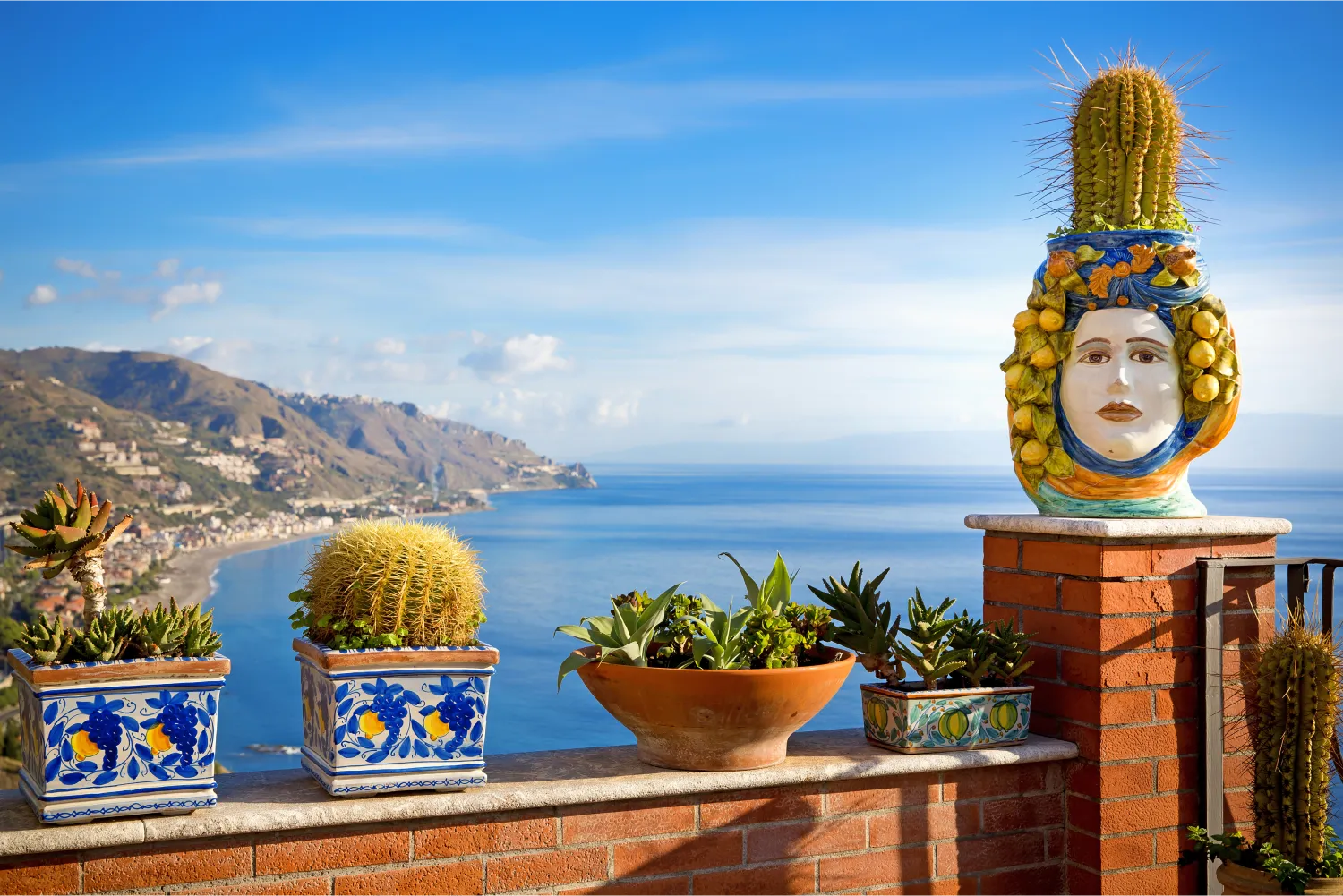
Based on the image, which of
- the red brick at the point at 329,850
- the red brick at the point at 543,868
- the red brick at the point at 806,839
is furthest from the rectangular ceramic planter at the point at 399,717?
the red brick at the point at 806,839

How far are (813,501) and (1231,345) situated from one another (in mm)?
136115

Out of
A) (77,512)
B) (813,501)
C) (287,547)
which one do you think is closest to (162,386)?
(287,547)

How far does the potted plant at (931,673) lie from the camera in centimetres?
319

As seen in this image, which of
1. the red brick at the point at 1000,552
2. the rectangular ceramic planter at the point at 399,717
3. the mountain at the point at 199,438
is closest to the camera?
the rectangular ceramic planter at the point at 399,717

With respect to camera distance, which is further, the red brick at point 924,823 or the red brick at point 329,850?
the red brick at point 924,823

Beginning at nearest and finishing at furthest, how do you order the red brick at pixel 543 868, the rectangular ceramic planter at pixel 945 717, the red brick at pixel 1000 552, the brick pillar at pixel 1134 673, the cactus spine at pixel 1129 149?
the red brick at pixel 543 868 → the rectangular ceramic planter at pixel 945 717 → the brick pillar at pixel 1134 673 → the cactus spine at pixel 1129 149 → the red brick at pixel 1000 552

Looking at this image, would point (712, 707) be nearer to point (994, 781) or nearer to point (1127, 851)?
point (994, 781)

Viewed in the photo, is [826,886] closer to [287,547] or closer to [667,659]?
[667,659]

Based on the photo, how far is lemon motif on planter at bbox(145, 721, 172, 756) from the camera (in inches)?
94.0

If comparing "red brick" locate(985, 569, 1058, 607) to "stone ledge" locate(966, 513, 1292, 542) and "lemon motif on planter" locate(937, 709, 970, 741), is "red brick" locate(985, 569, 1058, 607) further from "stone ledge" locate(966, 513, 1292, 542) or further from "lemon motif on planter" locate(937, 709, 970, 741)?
"lemon motif on planter" locate(937, 709, 970, 741)

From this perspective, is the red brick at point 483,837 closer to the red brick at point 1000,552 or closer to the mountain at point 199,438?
the red brick at point 1000,552

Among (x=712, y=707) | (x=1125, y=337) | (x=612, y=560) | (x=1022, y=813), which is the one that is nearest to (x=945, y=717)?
(x=1022, y=813)

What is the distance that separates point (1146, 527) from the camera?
3256mm

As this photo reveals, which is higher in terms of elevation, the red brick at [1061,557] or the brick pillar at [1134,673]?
the red brick at [1061,557]
